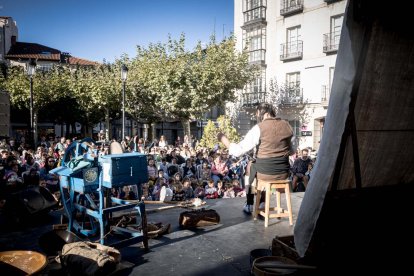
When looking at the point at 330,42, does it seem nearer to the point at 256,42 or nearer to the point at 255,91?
the point at 256,42

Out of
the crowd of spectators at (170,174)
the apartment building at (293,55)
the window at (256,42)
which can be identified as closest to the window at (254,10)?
the apartment building at (293,55)


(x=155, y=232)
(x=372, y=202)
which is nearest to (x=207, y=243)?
(x=155, y=232)

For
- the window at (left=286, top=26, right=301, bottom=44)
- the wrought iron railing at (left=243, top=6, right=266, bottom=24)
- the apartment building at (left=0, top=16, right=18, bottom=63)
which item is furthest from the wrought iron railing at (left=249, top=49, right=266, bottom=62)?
the apartment building at (left=0, top=16, right=18, bottom=63)

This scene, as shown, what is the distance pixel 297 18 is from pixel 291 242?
18.2 metres

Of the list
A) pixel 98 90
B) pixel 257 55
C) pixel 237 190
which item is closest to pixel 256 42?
pixel 257 55

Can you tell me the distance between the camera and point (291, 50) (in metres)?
19.3

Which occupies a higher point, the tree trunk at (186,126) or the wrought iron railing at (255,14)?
the wrought iron railing at (255,14)

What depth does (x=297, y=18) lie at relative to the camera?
18.8 meters

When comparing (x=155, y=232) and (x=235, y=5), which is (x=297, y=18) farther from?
(x=155, y=232)

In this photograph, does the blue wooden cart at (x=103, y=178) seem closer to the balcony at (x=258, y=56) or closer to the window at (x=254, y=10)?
the balcony at (x=258, y=56)

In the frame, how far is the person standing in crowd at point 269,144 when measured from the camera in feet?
14.6

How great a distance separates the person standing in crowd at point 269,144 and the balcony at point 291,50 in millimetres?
15518

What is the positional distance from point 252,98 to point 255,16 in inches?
218

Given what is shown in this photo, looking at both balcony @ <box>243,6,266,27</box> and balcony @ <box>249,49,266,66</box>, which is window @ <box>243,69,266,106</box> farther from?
balcony @ <box>243,6,266,27</box>
